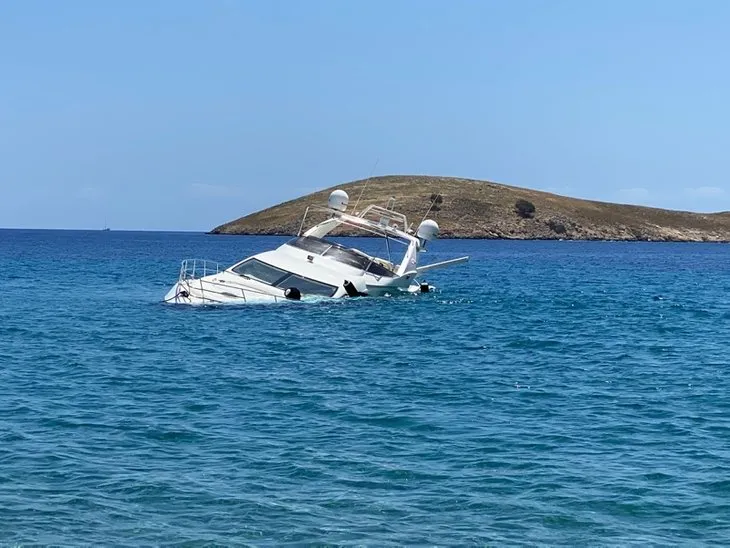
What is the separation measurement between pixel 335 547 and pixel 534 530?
9.56ft

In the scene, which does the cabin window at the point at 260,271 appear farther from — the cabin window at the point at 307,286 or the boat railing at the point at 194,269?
the boat railing at the point at 194,269

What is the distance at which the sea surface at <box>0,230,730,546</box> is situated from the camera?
46.8 feet

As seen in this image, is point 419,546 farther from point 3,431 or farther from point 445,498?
point 3,431

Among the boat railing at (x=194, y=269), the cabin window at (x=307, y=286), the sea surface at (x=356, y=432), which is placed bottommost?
the sea surface at (x=356, y=432)

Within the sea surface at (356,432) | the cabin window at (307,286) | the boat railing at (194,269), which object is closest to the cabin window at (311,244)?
the cabin window at (307,286)

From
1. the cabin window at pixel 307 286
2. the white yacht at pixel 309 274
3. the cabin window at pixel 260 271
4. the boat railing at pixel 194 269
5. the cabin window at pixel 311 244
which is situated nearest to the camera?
the boat railing at pixel 194 269

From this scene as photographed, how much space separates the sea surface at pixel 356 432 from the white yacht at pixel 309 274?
428 centimetres

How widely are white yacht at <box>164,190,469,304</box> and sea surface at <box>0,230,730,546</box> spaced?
4.28 meters

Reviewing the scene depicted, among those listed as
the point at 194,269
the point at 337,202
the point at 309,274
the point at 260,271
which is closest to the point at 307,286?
the point at 309,274

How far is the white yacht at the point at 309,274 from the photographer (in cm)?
4566

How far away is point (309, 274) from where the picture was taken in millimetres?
47344

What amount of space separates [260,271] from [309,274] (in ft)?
7.60

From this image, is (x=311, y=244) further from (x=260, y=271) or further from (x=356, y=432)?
(x=356, y=432)

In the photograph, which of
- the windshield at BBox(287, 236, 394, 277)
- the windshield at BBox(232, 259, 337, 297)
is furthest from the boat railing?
the windshield at BBox(287, 236, 394, 277)
